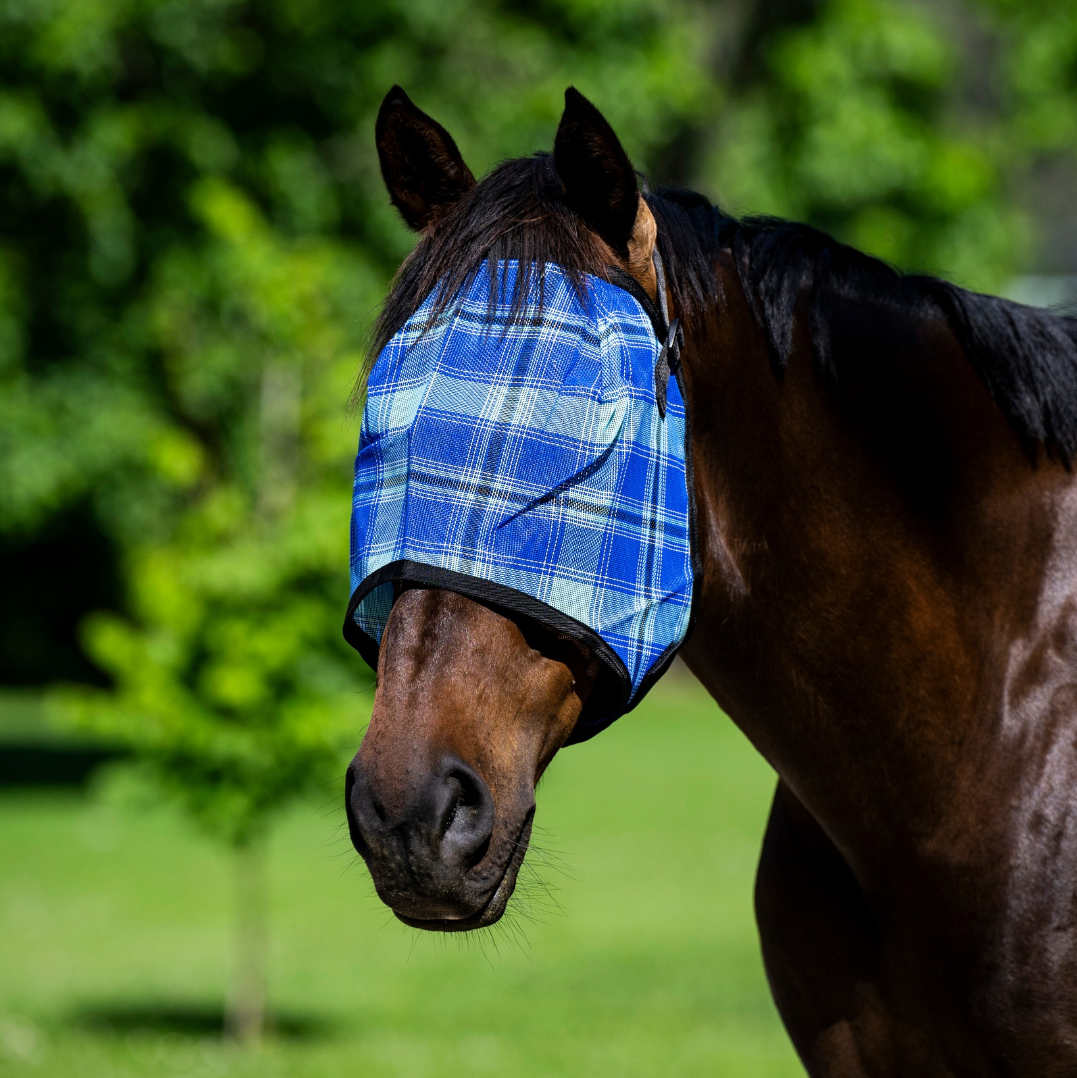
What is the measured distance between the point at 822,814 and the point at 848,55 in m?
18.8

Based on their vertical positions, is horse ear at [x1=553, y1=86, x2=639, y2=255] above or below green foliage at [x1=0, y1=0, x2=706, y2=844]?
below

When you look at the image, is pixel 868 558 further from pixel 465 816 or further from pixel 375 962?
pixel 375 962

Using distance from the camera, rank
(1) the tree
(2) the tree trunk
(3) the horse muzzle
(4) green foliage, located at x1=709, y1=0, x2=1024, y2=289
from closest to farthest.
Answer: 1. (3) the horse muzzle
2. (2) the tree trunk
3. (1) the tree
4. (4) green foliage, located at x1=709, y1=0, x2=1024, y2=289

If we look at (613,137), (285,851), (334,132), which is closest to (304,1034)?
(285,851)

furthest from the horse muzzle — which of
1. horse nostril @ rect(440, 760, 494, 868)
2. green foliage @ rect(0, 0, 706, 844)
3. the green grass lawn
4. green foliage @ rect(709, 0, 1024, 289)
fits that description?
green foliage @ rect(709, 0, 1024, 289)

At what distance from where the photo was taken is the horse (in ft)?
6.32

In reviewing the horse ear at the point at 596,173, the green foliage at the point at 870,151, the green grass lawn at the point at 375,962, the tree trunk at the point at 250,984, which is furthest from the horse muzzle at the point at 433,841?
the green foliage at the point at 870,151

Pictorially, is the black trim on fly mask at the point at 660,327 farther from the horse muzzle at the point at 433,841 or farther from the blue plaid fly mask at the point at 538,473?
the horse muzzle at the point at 433,841

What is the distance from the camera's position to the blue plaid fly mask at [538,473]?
1668 millimetres

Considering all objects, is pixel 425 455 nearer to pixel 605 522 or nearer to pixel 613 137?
pixel 605 522

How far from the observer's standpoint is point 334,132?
1419 cm

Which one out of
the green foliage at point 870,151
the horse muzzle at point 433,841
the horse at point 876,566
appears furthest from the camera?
the green foliage at point 870,151

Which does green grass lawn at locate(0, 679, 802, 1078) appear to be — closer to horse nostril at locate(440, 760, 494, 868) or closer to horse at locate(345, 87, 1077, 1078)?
horse at locate(345, 87, 1077, 1078)

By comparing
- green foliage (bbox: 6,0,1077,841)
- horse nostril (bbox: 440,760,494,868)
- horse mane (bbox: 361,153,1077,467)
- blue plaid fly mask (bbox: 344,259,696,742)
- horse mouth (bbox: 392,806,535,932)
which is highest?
green foliage (bbox: 6,0,1077,841)
